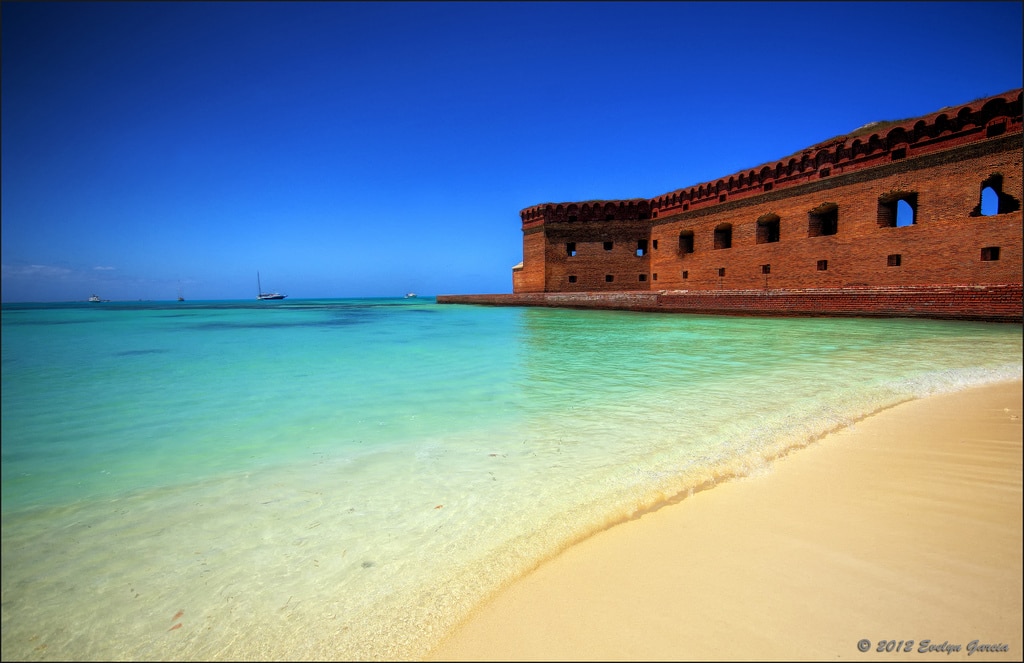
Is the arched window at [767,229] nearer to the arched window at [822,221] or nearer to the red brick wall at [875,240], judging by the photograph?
the red brick wall at [875,240]

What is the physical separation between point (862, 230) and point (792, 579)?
1789 cm

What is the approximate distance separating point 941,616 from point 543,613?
0.97 m

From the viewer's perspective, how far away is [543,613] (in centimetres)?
123

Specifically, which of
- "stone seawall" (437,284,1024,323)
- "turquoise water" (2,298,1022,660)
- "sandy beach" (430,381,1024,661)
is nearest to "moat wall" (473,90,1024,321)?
"stone seawall" (437,284,1024,323)

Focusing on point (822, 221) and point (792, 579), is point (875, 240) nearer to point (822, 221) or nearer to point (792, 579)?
point (822, 221)

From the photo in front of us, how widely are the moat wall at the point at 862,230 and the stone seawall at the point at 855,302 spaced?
0.03m

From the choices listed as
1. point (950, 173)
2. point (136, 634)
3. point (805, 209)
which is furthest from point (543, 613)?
point (805, 209)

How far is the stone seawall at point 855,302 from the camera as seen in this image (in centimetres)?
990

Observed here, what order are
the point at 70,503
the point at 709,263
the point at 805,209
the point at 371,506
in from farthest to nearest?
1. the point at 709,263
2. the point at 805,209
3. the point at 70,503
4. the point at 371,506

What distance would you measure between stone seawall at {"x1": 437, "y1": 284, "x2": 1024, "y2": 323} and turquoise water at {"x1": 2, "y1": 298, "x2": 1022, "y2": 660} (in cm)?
613

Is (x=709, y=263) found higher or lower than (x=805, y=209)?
Result: lower

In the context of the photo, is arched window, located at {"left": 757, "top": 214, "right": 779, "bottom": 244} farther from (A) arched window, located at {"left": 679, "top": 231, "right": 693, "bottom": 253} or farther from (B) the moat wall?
(A) arched window, located at {"left": 679, "top": 231, "right": 693, "bottom": 253}

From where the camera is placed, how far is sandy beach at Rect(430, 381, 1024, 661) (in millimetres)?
1077

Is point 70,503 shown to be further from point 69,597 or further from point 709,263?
point 709,263
